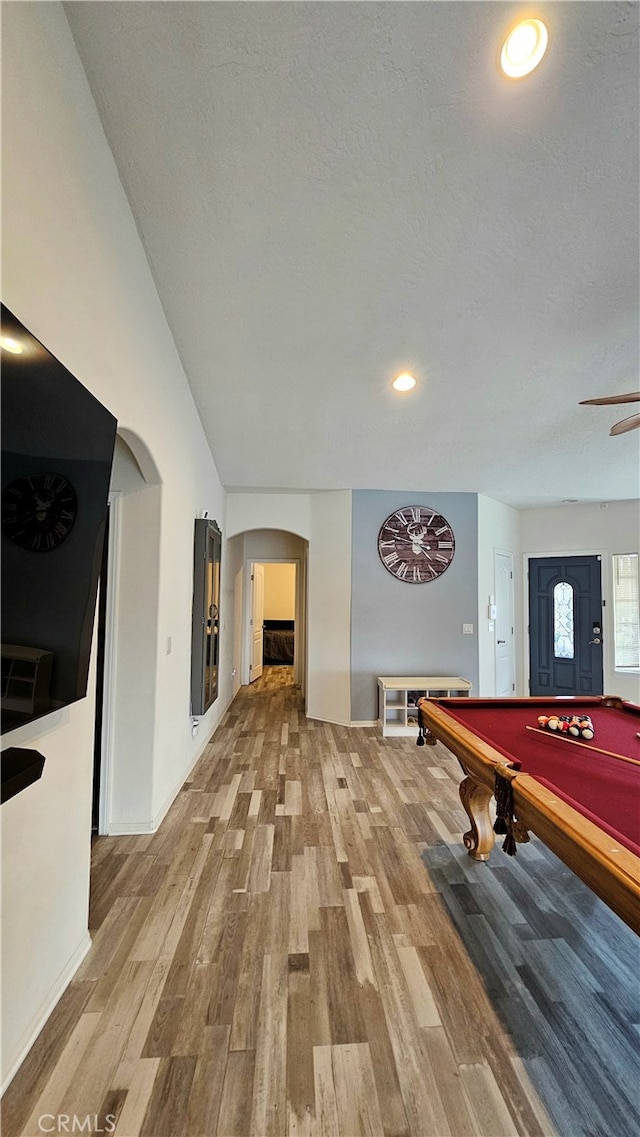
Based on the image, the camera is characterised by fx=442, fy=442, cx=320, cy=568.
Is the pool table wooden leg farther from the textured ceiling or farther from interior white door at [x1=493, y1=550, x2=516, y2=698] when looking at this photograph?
interior white door at [x1=493, y1=550, x2=516, y2=698]

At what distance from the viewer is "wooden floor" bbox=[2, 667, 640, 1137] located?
122 cm

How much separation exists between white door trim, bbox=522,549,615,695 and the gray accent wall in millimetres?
1607

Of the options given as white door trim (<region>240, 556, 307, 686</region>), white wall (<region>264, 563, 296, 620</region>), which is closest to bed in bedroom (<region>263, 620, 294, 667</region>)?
white wall (<region>264, 563, 296, 620</region>)

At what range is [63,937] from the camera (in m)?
1.58

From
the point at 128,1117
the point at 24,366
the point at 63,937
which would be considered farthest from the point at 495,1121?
the point at 24,366

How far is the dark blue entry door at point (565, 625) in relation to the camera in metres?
6.02

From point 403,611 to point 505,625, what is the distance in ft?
5.95

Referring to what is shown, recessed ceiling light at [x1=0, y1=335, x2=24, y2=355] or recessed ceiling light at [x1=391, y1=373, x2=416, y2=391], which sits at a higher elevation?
recessed ceiling light at [x1=391, y1=373, x2=416, y2=391]

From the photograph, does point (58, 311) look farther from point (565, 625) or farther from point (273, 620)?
point (273, 620)

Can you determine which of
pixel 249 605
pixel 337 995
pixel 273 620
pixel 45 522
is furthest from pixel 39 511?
pixel 273 620

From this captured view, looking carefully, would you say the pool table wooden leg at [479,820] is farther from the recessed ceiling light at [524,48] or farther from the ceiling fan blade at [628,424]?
the recessed ceiling light at [524,48]

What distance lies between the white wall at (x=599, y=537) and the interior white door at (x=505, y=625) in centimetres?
32

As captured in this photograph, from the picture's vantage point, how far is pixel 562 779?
5.23ft

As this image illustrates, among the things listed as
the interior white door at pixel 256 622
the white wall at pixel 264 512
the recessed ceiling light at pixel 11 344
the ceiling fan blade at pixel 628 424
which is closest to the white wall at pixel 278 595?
the interior white door at pixel 256 622
